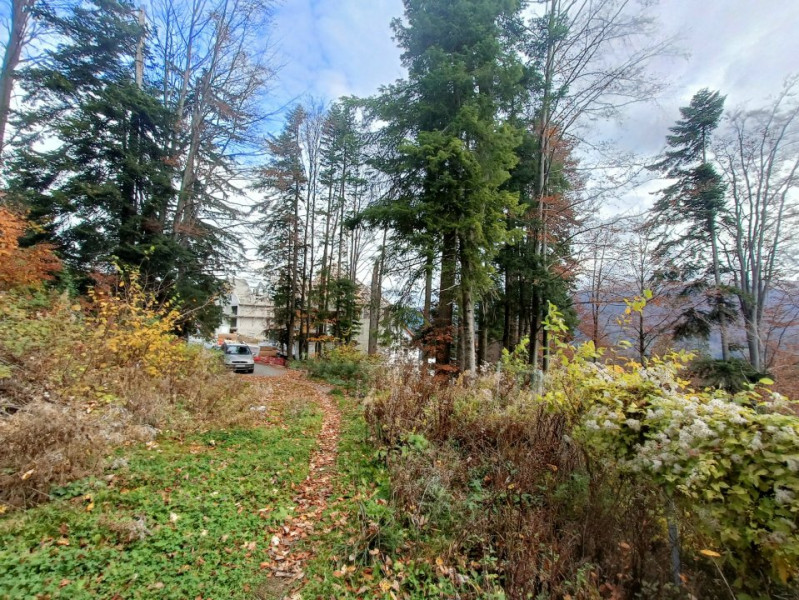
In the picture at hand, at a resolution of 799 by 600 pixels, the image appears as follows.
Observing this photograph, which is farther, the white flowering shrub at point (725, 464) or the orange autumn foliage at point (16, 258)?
the orange autumn foliage at point (16, 258)

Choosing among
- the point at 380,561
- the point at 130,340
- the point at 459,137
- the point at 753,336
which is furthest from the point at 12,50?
the point at 753,336

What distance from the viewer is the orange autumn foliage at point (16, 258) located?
19.1 feet

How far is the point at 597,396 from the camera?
2.91 meters

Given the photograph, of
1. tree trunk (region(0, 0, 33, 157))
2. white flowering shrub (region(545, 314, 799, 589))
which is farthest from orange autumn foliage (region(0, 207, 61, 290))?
white flowering shrub (region(545, 314, 799, 589))

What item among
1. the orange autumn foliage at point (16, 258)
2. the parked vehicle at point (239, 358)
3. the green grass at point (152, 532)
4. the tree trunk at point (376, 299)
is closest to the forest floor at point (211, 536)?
the green grass at point (152, 532)

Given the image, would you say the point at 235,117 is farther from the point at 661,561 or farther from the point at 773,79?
the point at 773,79

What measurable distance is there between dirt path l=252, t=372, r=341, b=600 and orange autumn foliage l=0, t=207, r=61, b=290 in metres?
6.29

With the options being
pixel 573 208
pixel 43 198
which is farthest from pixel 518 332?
pixel 43 198

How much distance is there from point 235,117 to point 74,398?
38.5 ft

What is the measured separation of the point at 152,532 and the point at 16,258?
291 inches

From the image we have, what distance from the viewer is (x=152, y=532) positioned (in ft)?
8.61

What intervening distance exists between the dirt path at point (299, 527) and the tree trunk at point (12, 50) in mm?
11996

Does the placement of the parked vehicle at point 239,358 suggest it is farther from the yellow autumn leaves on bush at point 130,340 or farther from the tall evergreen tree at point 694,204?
the tall evergreen tree at point 694,204

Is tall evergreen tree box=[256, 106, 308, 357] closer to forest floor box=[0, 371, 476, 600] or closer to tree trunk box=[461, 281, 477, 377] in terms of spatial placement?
tree trunk box=[461, 281, 477, 377]
